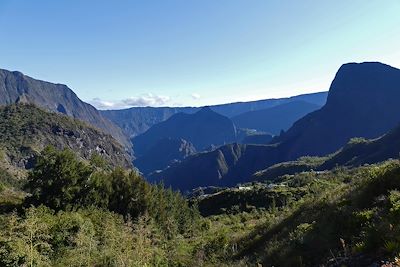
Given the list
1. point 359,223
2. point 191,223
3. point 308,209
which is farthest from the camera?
point 191,223

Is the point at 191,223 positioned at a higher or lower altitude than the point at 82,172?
lower

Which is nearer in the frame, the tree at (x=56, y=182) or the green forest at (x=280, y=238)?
the green forest at (x=280, y=238)

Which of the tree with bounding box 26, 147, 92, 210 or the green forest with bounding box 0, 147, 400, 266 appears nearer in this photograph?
the green forest with bounding box 0, 147, 400, 266

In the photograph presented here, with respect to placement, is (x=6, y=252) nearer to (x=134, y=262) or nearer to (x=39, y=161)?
(x=134, y=262)

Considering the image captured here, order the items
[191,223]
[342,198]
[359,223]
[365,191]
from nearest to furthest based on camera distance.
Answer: [359,223], [365,191], [342,198], [191,223]

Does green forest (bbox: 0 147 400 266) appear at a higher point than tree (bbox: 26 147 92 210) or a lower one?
higher

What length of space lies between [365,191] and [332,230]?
2.04m

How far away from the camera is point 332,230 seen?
34.5ft

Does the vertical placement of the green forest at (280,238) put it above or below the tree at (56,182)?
above

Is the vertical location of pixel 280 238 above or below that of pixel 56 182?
above

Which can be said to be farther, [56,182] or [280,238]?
[56,182]

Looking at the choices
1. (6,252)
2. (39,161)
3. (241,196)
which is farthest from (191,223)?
(6,252)

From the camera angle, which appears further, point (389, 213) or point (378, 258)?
point (389, 213)

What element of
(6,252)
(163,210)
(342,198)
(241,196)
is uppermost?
(342,198)
